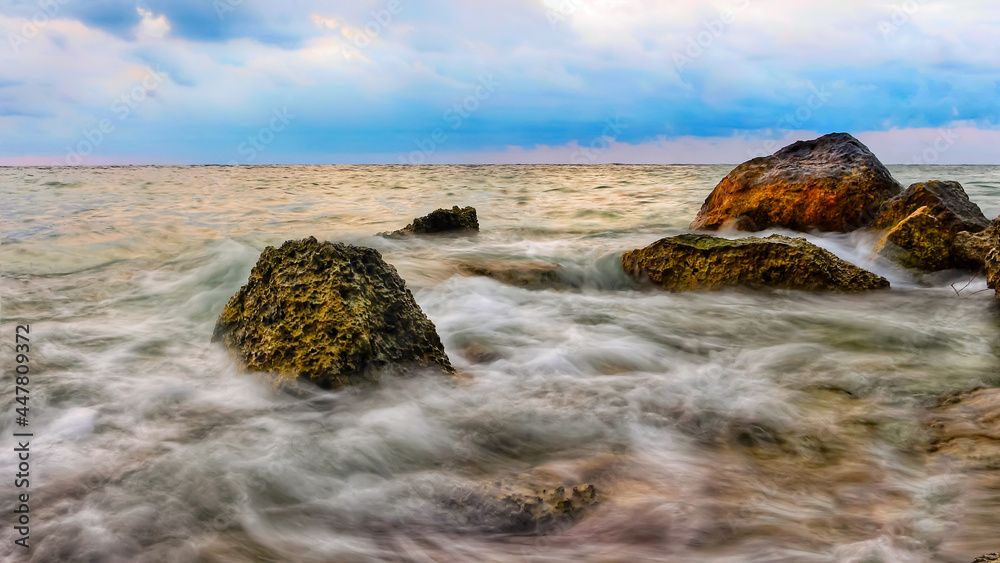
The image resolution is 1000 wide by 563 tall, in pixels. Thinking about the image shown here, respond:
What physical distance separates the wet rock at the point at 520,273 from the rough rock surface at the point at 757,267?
1.30 m

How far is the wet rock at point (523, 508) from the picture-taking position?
2453 millimetres

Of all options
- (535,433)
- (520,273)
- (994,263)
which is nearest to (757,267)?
(994,263)

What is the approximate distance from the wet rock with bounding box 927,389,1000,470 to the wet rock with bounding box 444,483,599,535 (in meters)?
1.81

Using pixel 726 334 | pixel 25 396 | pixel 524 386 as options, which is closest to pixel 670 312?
pixel 726 334

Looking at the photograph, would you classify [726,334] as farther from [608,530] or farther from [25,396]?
[25,396]

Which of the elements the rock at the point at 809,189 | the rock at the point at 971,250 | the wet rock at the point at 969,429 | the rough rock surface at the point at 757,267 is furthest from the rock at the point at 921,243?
the wet rock at the point at 969,429

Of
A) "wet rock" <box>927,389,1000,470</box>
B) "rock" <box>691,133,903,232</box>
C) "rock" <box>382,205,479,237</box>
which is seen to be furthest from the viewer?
"rock" <box>382,205,479,237</box>

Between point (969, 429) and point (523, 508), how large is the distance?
2455 millimetres

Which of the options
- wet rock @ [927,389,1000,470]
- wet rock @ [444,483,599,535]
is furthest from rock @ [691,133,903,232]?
wet rock @ [444,483,599,535]

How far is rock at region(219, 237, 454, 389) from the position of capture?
3.65 m

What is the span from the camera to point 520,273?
7.30 m

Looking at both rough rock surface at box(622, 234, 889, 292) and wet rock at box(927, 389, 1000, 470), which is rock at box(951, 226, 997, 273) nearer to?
rough rock surface at box(622, 234, 889, 292)

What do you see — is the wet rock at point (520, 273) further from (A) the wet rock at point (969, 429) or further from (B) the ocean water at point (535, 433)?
(A) the wet rock at point (969, 429)

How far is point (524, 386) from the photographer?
13.0 ft
